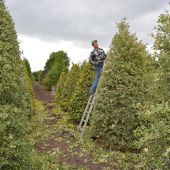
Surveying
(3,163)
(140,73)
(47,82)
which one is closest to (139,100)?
(140,73)

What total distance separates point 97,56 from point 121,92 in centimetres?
340

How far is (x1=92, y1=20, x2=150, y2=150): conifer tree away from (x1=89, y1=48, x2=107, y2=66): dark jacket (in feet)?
6.86

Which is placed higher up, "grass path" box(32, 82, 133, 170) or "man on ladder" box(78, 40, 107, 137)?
"man on ladder" box(78, 40, 107, 137)

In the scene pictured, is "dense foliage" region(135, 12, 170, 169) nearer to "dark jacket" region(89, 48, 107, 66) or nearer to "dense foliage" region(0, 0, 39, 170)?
"dense foliage" region(0, 0, 39, 170)

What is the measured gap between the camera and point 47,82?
51562 mm

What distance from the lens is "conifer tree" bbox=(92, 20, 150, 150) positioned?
600 inches

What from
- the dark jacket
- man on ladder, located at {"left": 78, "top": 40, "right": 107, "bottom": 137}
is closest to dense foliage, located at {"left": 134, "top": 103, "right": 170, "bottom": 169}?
man on ladder, located at {"left": 78, "top": 40, "right": 107, "bottom": 137}

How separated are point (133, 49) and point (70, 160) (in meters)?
4.52

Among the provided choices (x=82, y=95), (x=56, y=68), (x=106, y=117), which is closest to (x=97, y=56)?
(x=82, y=95)

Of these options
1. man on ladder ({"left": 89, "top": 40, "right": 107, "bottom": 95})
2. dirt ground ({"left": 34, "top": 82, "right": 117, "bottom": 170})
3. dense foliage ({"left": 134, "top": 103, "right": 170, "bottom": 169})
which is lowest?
dirt ground ({"left": 34, "top": 82, "right": 117, "bottom": 170})

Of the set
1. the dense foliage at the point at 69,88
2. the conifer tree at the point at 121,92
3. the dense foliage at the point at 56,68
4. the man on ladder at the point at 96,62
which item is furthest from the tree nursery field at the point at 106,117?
the dense foliage at the point at 56,68

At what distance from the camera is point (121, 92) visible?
1535 centimetres

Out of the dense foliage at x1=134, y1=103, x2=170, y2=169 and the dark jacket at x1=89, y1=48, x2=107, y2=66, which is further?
the dark jacket at x1=89, y1=48, x2=107, y2=66

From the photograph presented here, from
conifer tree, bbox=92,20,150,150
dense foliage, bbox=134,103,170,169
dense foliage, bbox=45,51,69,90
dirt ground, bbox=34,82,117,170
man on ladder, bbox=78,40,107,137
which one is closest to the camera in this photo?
dense foliage, bbox=134,103,170,169
